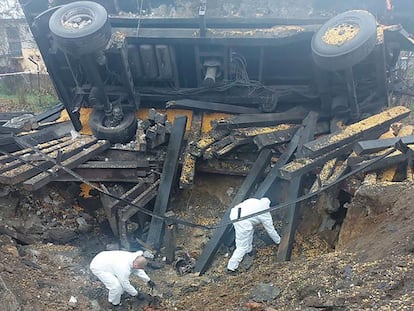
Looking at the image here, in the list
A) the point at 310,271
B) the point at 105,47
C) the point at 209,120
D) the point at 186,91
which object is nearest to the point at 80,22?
the point at 105,47

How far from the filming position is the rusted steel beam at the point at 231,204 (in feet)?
19.2

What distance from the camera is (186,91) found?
7594 mm

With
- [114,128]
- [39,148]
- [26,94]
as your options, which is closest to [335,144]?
[114,128]

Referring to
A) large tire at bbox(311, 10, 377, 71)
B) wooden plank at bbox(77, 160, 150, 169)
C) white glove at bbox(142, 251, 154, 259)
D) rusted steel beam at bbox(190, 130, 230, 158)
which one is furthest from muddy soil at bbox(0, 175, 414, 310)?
large tire at bbox(311, 10, 377, 71)

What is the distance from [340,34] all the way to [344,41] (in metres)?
0.16

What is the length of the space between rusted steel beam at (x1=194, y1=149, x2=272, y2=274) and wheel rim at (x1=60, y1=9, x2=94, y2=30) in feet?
10.0

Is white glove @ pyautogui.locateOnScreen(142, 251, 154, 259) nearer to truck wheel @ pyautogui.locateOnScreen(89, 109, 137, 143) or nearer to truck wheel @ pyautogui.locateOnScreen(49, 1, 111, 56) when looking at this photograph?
truck wheel @ pyautogui.locateOnScreen(89, 109, 137, 143)

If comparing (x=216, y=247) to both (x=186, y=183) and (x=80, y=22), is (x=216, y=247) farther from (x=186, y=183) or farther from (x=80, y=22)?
(x=80, y=22)

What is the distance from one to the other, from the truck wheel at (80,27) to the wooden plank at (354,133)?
10.3 feet

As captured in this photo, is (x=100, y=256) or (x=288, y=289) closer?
(x=288, y=289)

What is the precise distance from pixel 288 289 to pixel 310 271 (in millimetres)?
283

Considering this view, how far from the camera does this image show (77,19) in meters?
6.61

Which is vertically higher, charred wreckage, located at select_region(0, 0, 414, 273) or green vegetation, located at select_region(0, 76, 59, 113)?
charred wreckage, located at select_region(0, 0, 414, 273)

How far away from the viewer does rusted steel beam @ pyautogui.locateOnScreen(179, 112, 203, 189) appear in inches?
261
